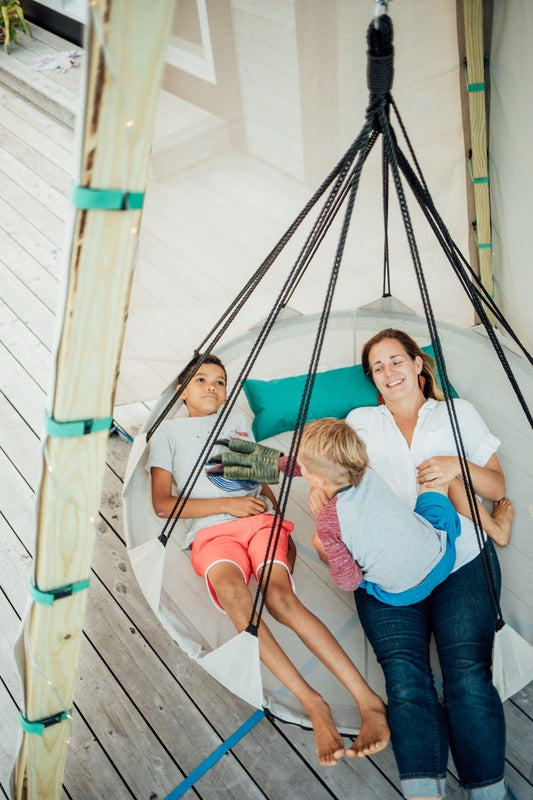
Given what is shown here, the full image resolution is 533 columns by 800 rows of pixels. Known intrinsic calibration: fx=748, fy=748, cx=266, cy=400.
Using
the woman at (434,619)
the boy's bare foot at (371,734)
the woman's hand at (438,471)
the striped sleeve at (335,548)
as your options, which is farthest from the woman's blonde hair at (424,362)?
the boy's bare foot at (371,734)

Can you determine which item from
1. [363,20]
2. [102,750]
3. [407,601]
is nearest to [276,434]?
[407,601]

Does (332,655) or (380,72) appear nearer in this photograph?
(380,72)

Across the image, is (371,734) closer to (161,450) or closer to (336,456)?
(336,456)

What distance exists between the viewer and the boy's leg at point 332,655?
1.55 metres

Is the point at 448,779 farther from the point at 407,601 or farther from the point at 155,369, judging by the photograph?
the point at 155,369

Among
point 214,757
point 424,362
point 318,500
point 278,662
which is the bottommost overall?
point 214,757

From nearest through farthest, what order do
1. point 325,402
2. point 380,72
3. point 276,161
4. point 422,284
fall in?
point 380,72, point 422,284, point 276,161, point 325,402

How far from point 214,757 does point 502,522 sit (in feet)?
3.06

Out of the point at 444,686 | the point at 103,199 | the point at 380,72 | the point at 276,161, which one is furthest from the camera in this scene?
the point at 276,161

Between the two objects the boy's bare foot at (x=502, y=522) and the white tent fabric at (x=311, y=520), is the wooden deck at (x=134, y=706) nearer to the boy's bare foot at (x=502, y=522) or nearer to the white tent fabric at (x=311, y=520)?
the white tent fabric at (x=311, y=520)

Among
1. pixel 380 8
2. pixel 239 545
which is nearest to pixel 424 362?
pixel 239 545

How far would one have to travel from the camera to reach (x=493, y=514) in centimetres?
198

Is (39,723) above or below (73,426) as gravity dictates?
below

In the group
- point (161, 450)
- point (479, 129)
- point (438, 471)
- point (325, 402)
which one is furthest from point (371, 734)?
point (479, 129)
